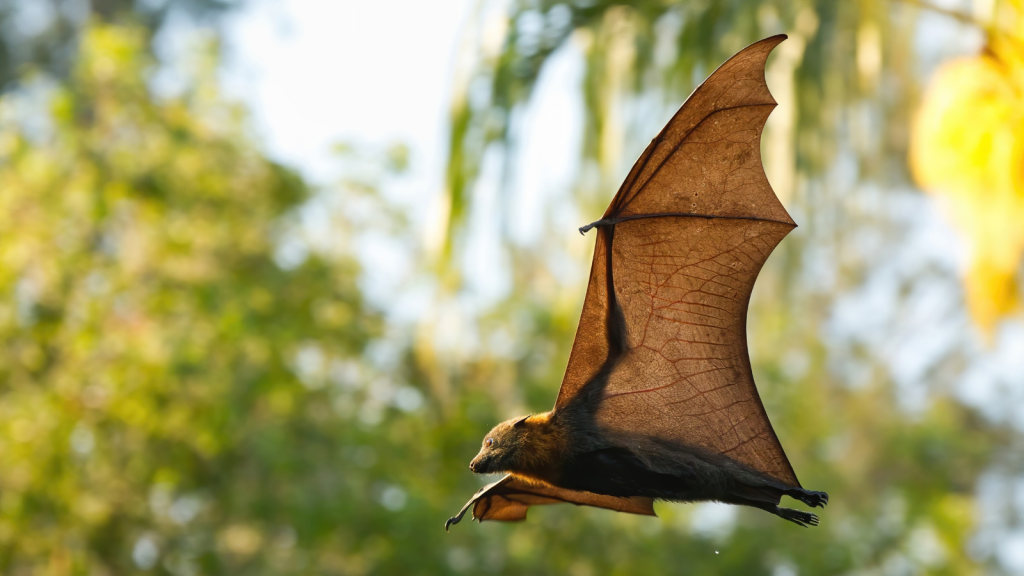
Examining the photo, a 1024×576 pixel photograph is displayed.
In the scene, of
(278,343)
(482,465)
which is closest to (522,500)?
(482,465)

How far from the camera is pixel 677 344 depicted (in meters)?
1.95

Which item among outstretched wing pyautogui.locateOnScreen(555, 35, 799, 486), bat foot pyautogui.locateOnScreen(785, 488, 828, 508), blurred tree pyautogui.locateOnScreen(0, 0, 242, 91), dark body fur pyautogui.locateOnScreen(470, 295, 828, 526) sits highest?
blurred tree pyautogui.locateOnScreen(0, 0, 242, 91)

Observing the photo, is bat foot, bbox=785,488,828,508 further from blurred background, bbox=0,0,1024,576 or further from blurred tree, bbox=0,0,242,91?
blurred tree, bbox=0,0,242,91

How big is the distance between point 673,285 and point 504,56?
2.61 metres

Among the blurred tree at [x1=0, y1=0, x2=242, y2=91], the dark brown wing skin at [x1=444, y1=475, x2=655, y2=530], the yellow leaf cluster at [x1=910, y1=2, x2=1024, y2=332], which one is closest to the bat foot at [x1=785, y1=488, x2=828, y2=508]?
the dark brown wing skin at [x1=444, y1=475, x2=655, y2=530]

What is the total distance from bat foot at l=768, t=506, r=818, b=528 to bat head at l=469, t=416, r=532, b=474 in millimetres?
453

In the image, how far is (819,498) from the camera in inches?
67.4

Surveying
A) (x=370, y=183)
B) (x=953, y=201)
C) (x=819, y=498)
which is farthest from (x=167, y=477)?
(x=819, y=498)

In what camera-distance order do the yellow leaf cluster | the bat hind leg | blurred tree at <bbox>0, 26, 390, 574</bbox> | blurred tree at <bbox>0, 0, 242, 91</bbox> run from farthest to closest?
blurred tree at <bbox>0, 0, 242, 91</bbox> < blurred tree at <bbox>0, 26, 390, 574</bbox> < the yellow leaf cluster < the bat hind leg

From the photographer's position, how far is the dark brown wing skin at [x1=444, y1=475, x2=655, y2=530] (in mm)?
2070

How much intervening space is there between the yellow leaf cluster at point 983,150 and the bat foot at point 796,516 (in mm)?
2186

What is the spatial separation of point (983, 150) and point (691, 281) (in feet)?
6.76

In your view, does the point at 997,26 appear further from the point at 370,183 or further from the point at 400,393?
the point at 370,183

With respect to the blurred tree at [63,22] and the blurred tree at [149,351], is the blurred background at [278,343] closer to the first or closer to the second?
the blurred tree at [149,351]
